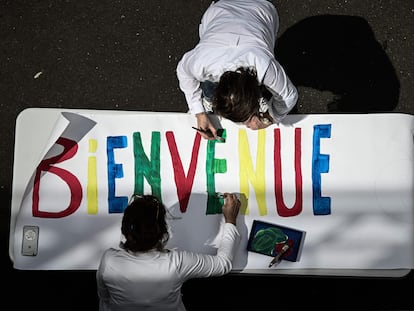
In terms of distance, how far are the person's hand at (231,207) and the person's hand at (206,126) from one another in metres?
0.21

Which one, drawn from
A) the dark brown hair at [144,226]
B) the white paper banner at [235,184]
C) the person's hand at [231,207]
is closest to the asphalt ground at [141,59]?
the white paper banner at [235,184]

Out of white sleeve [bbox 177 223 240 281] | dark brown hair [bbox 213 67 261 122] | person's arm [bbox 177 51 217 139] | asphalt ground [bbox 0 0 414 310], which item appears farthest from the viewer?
asphalt ground [bbox 0 0 414 310]

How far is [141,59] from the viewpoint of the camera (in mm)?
2412

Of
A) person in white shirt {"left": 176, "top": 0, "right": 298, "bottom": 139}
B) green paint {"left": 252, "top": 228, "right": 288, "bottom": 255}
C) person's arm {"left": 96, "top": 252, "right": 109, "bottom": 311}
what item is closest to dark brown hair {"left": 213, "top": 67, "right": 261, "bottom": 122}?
person in white shirt {"left": 176, "top": 0, "right": 298, "bottom": 139}

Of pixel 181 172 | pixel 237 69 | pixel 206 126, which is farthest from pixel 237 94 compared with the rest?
pixel 181 172

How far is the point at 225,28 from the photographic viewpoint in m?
1.71

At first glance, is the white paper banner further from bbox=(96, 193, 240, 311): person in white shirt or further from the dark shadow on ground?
the dark shadow on ground

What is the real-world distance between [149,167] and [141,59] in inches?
28.3

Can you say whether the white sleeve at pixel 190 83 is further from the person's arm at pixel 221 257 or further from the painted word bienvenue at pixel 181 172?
the person's arm at pixel 221 257

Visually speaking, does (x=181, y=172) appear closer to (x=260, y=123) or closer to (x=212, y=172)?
(x=212, y=172)

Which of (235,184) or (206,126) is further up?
(206,126)

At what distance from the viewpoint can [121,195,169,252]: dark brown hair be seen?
5.16 ft

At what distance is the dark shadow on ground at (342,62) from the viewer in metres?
2.38

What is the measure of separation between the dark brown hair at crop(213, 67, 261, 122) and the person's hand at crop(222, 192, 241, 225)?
0.35 metres
